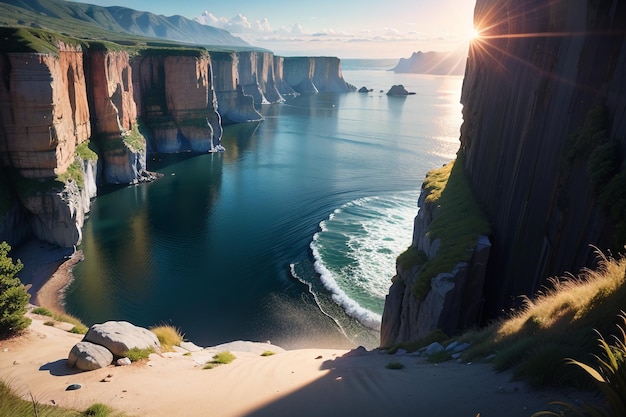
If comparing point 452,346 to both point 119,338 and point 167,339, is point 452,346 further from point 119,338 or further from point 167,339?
point 167,339

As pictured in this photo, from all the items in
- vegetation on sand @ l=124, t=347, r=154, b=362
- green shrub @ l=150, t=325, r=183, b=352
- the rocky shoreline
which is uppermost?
vegetation on sand @ l=124, t=347, r=154, b=362

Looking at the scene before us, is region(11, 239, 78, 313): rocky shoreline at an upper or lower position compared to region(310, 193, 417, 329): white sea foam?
lower

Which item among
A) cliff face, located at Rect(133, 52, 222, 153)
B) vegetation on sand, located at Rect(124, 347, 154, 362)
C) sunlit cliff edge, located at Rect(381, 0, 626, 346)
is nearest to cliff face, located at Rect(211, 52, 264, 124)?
cliff face, located at Rect(133, 52, 222, 153)

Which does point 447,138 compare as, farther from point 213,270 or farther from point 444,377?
point 444,377

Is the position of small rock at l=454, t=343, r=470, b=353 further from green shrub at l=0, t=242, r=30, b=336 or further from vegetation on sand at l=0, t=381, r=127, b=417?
green shrub at l=0, t=242, r=30, b=336

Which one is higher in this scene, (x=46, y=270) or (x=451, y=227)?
(x=451, y=227)

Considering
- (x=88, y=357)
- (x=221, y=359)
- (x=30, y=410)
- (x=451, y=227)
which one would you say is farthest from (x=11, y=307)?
(x=451, y=227)
